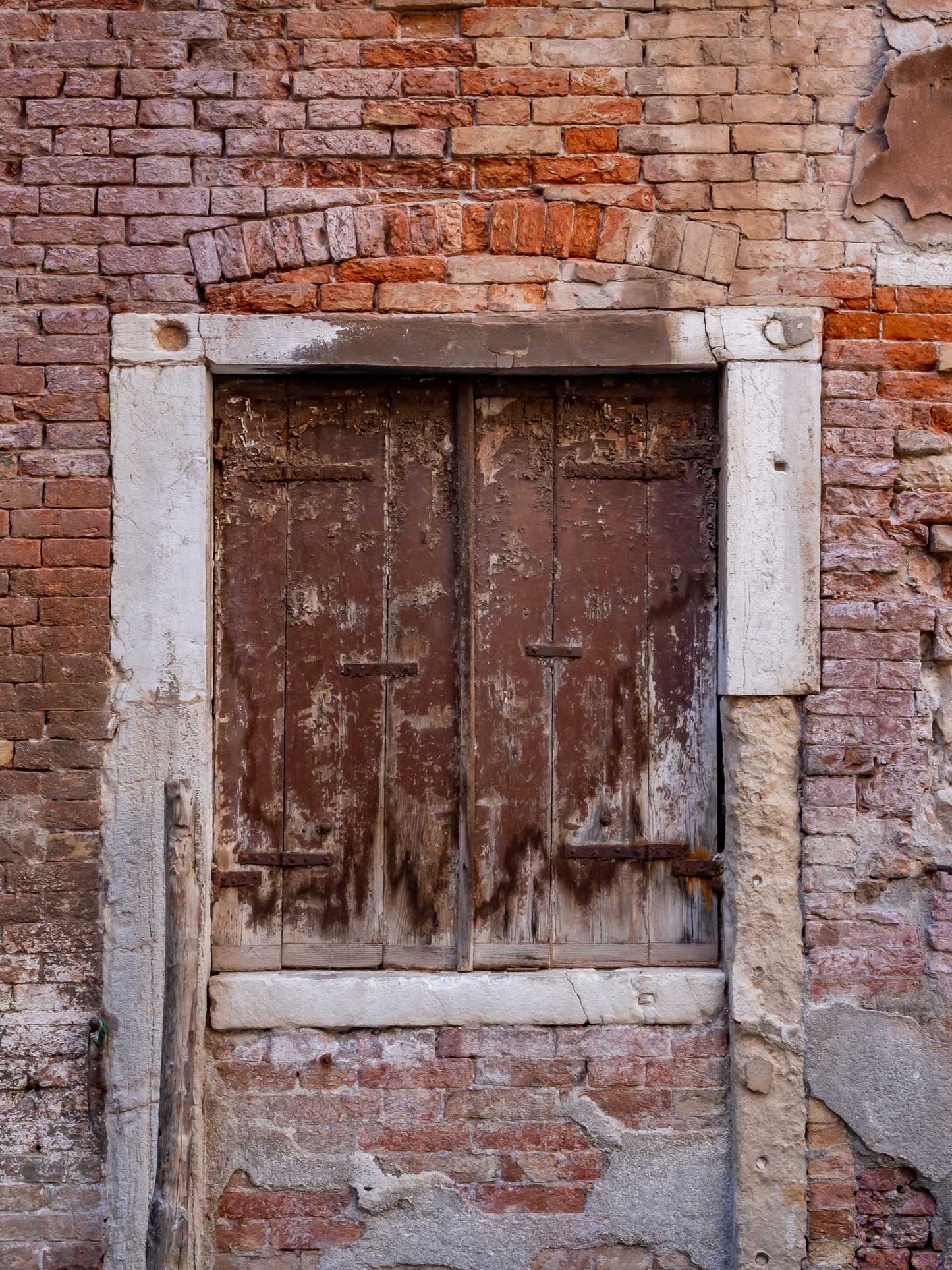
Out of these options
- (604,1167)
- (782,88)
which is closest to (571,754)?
(604,1167)

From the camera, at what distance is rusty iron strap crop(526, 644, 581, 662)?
2.86 meters

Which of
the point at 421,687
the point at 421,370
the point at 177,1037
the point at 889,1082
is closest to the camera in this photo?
the point at 177,1037

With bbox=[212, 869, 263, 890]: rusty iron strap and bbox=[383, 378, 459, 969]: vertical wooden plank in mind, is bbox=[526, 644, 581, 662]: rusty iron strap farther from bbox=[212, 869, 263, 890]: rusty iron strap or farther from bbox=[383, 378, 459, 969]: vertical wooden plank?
bbox=[212, 869, 263, 890]: rusty iron strap

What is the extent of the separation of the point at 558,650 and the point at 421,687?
0.41m

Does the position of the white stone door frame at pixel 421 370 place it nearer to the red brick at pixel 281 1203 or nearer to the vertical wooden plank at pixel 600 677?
the vertical wooden plank at pixel 600 677

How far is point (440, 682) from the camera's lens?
2.87 meters

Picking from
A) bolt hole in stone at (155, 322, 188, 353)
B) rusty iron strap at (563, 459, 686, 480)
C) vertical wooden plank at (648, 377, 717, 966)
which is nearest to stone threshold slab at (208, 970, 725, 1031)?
vertical wooden plank at (648, 377, 717, 966)

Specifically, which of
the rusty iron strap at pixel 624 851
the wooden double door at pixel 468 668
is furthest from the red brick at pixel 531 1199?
the rusty iron strap at pixel 624 851

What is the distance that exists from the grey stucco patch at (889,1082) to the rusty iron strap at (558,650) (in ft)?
3.78

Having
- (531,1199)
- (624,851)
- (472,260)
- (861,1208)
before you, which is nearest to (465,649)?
(624,851)

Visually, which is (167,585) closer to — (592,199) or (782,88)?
(592,199)

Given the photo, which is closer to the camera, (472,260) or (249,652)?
(472,260)

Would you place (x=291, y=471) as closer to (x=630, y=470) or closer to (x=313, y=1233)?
(x=630, y=470)

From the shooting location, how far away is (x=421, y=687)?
2.87m
